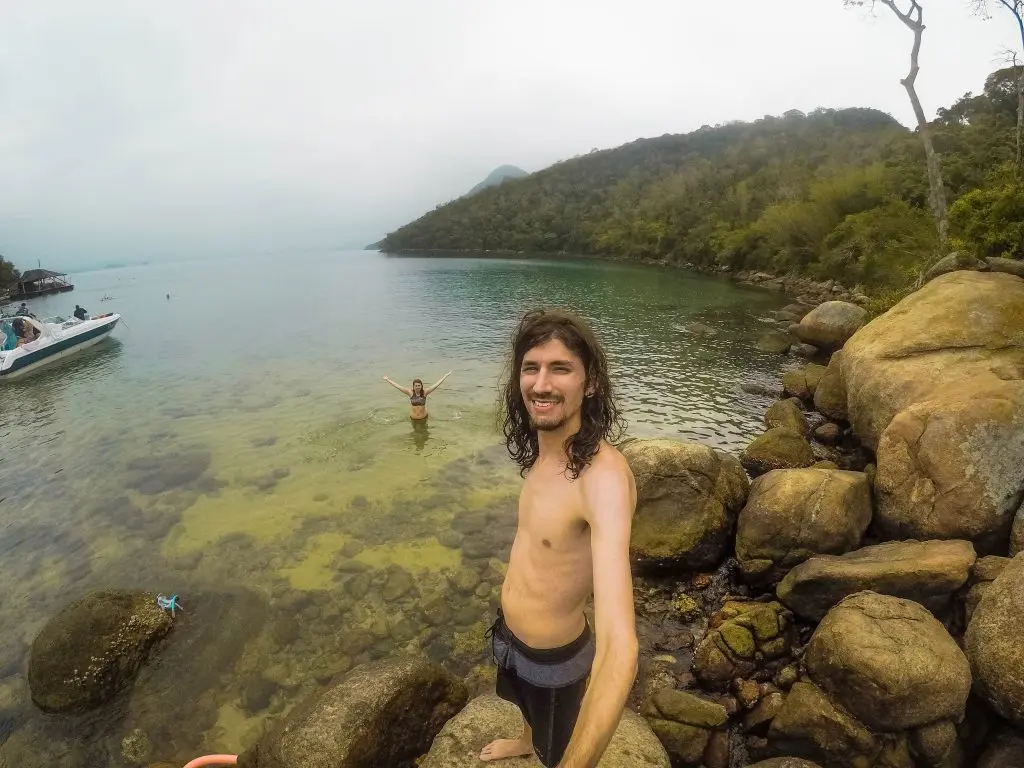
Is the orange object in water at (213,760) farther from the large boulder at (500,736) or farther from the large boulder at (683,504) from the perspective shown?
the large boulder at (683,504)

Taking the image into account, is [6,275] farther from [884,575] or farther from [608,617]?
[884,575]

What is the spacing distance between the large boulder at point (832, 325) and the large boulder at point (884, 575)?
15025mm

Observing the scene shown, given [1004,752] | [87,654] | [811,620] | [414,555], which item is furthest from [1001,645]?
[87,654]

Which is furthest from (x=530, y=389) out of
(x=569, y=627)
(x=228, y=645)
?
(x=228, y=645)

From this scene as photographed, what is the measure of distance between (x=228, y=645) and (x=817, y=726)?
23.8 ft

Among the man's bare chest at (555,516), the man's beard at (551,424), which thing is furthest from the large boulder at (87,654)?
the man's beard at (551,424)

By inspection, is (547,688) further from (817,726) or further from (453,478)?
(453,478)

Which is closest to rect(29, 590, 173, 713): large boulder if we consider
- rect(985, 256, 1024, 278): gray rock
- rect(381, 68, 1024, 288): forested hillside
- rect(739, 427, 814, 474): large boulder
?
rect(739, 427, 814, 474): large boulder

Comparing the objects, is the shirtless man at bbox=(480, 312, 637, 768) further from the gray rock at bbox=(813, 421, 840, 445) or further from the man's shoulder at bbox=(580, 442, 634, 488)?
the gray rock at bbox=(813, 421, 840, 445)

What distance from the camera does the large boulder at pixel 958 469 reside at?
616 centimetres

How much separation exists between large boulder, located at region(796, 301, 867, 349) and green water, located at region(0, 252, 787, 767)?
264cm

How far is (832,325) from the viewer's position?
19.7 m

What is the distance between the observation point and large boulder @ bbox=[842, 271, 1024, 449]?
8.38 m

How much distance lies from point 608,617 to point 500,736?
2.80 metres
